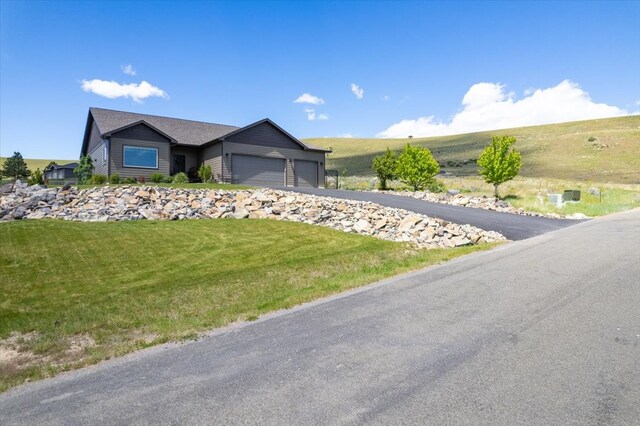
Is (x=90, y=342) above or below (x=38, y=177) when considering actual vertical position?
below

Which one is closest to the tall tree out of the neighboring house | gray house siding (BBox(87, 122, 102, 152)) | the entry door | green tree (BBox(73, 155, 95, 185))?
the neighboring house

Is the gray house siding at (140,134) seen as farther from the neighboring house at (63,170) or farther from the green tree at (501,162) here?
the neighboring house at (63,170)

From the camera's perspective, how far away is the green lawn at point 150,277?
6.34m

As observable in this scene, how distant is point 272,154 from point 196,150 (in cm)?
658

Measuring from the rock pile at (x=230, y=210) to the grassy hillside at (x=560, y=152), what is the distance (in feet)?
168

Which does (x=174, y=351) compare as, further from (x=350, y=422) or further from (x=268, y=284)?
(x=268, y=284)

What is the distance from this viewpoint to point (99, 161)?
3120 centimetres

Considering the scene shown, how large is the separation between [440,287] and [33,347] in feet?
23.9

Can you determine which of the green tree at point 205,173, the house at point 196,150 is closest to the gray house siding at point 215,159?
the house at point 196,150

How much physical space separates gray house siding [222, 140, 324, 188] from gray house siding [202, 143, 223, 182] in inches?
14.3

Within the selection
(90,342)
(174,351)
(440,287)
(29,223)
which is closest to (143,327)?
(90,342)

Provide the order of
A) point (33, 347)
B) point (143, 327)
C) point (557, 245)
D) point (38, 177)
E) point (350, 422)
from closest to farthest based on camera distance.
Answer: point (350, 422), point (33, 347), point (143, 327), point (557, 245), point (38, 177)

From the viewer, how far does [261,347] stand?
18.1ft

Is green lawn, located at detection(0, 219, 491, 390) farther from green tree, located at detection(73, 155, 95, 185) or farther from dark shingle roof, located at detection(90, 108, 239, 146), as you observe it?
dark shingle roof, located at detection(90, 108, 239, 146)
